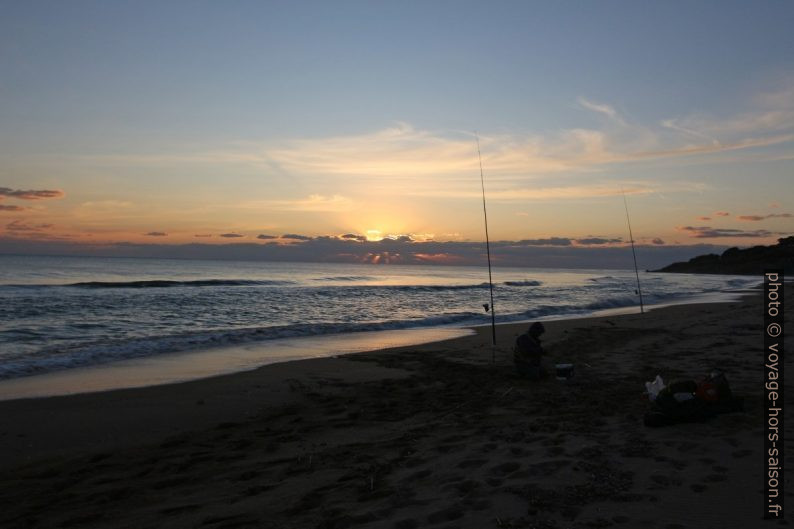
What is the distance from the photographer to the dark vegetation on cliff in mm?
71500

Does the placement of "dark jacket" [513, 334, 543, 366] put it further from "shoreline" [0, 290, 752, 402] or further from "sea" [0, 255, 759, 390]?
"sea" [0, 255, 759, 390]

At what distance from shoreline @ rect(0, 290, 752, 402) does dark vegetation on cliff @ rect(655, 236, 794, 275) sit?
6897 cm

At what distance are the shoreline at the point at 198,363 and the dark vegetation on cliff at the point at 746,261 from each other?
6897 centimetres

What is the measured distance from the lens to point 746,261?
8150 cm

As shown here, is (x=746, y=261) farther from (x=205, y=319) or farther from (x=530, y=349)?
(x=530, y=349)

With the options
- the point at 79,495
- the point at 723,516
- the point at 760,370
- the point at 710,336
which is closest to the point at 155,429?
the point at 79,495

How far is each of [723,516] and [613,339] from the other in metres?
10.7

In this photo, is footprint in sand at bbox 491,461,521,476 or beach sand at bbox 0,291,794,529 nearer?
beach sand at bbox 0,291,794,529

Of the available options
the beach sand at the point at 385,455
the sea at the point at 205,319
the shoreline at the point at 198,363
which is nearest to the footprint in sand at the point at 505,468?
the beach sand at the point at 385,455

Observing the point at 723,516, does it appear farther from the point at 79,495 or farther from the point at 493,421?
the point at 79,495

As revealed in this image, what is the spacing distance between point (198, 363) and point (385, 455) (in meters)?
7.17

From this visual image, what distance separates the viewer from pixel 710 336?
12867mm

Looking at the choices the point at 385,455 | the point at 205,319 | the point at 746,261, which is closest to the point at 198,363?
the point at 385,455

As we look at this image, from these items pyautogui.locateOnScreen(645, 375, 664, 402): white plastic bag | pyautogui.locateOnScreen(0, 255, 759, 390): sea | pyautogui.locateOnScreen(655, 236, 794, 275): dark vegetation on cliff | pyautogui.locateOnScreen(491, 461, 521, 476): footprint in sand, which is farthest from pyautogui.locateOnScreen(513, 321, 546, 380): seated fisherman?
pyautogui.locateOnScreen(655, 236, 794, 275): dark vegetation on cliff
